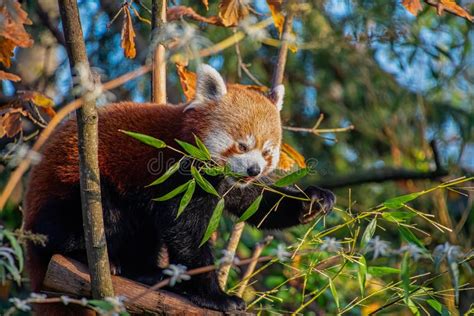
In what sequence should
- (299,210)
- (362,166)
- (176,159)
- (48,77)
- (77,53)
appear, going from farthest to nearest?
(362,166) → (48,77) → (299,210) → (176,159) → (77,53)

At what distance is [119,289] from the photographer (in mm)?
3316

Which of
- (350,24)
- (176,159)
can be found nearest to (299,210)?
(176,159)

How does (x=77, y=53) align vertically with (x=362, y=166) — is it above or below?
above

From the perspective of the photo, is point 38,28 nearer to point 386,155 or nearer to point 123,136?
point 123,136

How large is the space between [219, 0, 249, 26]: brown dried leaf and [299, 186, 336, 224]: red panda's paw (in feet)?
3.42

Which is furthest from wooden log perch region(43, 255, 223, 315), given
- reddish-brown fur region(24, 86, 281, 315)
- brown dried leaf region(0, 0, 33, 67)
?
brown dried leaf region(0, 0, 33, 67)

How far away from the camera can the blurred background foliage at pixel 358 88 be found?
604 centimetres

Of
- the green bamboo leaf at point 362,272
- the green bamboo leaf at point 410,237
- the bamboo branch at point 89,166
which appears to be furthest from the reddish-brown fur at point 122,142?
the green bamboo leaf at point 410,237

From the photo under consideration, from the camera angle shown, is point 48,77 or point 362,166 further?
point 362,166

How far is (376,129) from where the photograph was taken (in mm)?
7684

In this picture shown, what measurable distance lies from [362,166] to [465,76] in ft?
4.72

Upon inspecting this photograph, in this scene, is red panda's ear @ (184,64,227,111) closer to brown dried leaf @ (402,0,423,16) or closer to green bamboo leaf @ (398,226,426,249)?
brown dried leaf @ (402,0,423,16)

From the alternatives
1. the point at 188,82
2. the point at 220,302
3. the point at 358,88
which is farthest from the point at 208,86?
the point at 358,88

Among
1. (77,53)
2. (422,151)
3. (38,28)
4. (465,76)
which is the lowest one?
(422,151)
